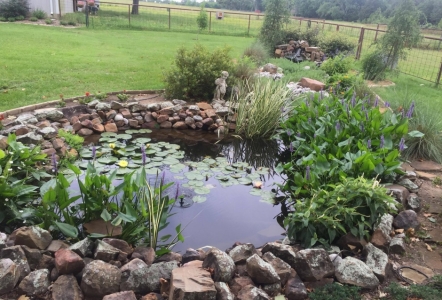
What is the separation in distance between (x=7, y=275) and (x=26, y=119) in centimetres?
318

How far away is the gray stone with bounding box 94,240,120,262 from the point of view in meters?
2.38

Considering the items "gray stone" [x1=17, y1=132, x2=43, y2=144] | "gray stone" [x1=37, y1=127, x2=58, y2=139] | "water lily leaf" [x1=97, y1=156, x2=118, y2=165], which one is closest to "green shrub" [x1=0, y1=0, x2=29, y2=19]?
"gray stone" [x1=37, y1=127, x2=58, y2=139]

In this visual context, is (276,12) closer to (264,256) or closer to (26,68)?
(26,68)

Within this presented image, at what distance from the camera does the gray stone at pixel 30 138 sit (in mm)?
4273

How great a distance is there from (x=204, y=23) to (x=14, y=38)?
941 centimetres

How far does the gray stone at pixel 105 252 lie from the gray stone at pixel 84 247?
0.16 ft

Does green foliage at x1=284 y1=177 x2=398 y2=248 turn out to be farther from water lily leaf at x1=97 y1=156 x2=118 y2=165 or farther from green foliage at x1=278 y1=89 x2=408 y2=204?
water lily leaf at x1=97 y1=156 x2=118 y2=165

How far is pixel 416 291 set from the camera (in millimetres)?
2221

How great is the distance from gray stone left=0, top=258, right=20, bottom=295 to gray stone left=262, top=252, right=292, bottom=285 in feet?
4.77

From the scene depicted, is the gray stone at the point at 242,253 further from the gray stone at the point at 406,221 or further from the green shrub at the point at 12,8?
the green shrub at the point at 12,8

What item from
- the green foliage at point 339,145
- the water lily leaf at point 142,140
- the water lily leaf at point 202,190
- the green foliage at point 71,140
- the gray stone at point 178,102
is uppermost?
the green foliage at point 339,145

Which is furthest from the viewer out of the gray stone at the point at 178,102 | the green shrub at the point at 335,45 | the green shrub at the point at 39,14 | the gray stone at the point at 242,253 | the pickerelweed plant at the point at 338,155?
the green shrub at the point at 39,14

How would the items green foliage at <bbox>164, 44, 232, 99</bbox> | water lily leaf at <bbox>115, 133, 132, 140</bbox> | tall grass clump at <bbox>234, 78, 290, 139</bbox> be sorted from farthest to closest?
green foliage at <bbox>164, 44, 232, 99</bbox> → tall grass clump at <bbox>234, 78, 290, 139</bbox> → water lily leaf at <bbox>115, 133, 132, 140</bbox>

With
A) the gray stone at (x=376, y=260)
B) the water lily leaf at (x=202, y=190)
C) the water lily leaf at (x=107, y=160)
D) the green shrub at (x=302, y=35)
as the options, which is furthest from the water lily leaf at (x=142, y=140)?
the green shrub at (x=302, y=35)
